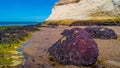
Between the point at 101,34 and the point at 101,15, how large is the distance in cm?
3236

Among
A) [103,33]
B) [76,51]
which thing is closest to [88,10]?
[103,33]

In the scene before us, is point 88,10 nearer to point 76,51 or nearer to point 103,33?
point 103,33

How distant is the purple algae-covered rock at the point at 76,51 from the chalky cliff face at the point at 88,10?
134 feet

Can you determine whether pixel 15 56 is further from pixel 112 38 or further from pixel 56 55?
pixel 112 38

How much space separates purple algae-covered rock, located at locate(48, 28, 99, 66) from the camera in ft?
45.5

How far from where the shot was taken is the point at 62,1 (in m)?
78.8

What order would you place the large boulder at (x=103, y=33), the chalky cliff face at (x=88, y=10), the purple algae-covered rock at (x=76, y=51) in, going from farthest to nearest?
the chalky cliff face at (x=88, y=10), the large boulder at (x=103, y=33), the purple algae-covered rock at (x=76, y=51)

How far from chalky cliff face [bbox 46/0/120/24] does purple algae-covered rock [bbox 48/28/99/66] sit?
40.8 metres

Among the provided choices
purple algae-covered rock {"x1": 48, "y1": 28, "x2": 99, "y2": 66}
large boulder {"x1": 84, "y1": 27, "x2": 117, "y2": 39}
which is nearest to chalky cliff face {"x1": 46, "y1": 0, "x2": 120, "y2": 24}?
large boulder {"x1": 84, "y1": 27, "x2": 117, "y2": 39}

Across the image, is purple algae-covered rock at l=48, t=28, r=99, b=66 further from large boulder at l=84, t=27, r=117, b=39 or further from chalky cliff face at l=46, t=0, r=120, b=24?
chalky cliff face at l=46, t=0, r=120, b=24

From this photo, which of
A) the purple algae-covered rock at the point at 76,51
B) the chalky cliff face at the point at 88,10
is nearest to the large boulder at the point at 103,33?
the purple algae-covered rock at the point at 76,51

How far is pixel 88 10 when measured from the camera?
6166 cm

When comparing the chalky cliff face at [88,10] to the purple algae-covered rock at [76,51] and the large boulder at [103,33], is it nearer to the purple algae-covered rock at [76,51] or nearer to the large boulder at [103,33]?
the large boulder at [103,33]

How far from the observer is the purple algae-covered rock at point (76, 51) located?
45.5 ft
